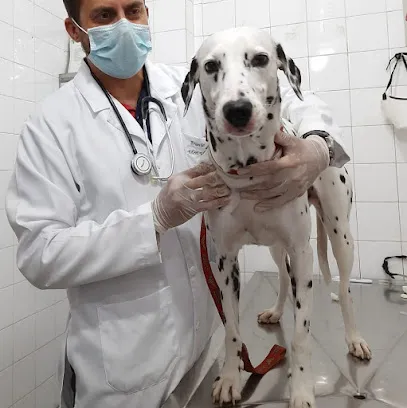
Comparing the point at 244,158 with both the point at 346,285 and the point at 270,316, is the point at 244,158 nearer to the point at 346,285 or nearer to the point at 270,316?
the point at 346,285

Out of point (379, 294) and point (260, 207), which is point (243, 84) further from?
point (379, 294)

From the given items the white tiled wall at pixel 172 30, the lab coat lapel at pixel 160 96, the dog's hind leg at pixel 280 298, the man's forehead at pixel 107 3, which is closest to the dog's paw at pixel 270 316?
the dog's hind leg at pixel 280 298

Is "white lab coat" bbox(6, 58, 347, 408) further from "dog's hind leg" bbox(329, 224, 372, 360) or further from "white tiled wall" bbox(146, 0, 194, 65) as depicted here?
"white tiled wall" bbox(146, 0, 194, 65)

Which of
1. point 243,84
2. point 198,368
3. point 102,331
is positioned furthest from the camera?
point 198,368

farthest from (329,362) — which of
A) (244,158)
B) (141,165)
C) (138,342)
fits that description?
(141,165)

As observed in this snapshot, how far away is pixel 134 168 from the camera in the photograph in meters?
1.13

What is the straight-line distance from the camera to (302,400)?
100 cm

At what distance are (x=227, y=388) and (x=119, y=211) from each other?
1.83ft

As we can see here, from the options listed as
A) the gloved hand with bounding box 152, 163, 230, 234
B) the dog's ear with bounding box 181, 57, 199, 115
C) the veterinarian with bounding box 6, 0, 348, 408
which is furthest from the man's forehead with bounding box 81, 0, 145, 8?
the gloved hand with bounding box 152, 163, 230, 234

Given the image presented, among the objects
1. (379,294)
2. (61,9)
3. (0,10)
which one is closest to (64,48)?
(61,9)

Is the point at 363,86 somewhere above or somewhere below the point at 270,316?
above

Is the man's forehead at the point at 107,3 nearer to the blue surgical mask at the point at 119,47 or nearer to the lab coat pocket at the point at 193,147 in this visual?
the blue surgical mask at the point at 119,47

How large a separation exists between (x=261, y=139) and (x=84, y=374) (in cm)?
80

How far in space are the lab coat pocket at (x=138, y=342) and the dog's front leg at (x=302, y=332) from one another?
33cm
